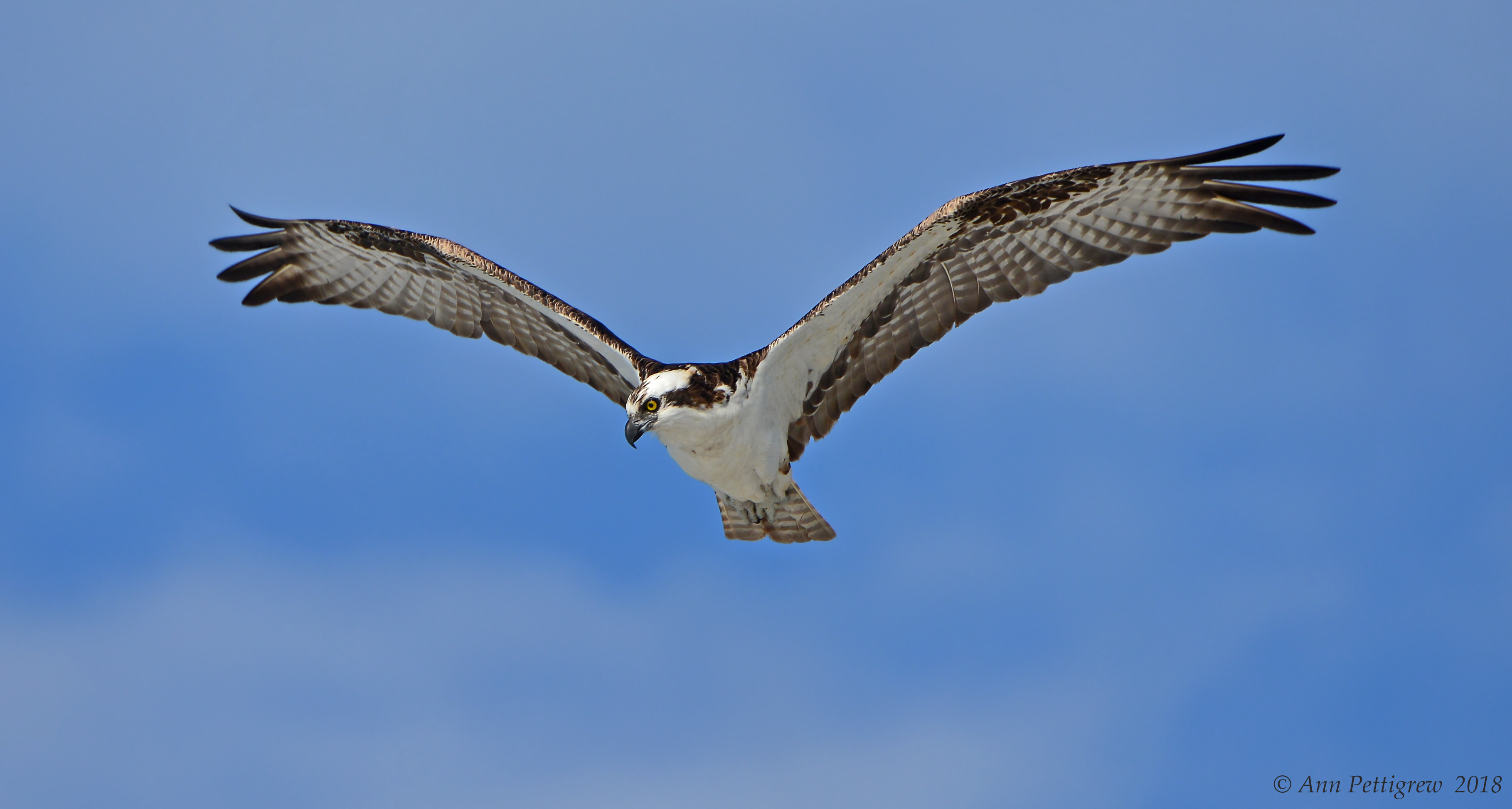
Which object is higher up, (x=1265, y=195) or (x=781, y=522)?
(x=1265, y=195)

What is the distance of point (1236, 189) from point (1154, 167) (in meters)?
0.66

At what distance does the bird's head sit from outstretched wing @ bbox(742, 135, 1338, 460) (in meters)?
0.53

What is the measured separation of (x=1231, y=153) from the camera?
885cm

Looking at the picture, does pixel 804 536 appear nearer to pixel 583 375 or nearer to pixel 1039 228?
pixel 583 375

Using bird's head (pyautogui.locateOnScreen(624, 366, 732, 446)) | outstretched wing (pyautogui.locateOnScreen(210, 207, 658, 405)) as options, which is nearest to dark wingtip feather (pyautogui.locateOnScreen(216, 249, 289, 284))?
outstretched wing (pyautogui.locateOnScreen(210, 207, 658, 405))

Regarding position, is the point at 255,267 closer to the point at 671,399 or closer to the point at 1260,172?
the point at 671,399

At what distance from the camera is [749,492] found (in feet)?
36.9

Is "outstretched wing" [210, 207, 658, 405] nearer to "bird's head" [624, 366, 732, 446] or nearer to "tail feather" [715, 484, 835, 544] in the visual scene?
"bird's head" [624, 366, 732, 446]

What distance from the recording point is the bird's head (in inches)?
392

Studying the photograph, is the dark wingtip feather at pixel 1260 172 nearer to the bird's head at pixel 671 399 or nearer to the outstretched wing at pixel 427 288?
the bird's head at pixel 671 399

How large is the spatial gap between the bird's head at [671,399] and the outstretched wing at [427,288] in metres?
1.15

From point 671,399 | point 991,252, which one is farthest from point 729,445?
point 991,252

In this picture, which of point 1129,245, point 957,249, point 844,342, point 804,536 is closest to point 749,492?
point 804,536

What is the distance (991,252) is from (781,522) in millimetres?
3412
